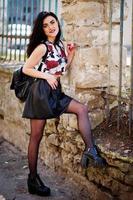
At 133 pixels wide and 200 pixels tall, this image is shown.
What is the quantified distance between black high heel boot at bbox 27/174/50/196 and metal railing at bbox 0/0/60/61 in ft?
6.99

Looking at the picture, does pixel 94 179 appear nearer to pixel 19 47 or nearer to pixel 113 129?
pixel 113 129

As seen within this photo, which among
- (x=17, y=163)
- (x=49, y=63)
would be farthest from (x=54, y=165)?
(x=49, y=63)

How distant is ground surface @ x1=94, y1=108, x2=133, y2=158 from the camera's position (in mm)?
4164

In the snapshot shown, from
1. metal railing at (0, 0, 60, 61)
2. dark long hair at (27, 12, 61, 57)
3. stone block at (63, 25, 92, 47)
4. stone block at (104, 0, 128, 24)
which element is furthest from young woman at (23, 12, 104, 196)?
metal railing at (0, 0, 60, 61)

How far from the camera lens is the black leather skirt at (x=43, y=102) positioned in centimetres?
434

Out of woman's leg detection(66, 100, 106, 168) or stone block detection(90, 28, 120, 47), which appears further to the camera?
stone block detection(90, 28, 120, 47)

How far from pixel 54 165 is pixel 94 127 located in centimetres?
81

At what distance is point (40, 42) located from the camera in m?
4.45

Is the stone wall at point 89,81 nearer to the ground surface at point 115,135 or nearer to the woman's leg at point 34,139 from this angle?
the ground surface at point 115,135

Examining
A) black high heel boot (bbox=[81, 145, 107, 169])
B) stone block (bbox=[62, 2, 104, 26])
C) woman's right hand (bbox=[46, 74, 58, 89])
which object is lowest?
black high heel boot (bbox=[81, 145, 107, 169])

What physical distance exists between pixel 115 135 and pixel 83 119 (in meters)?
0.35

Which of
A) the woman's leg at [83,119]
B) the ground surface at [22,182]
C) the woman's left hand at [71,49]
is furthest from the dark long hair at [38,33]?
the ground surface at [22,182]

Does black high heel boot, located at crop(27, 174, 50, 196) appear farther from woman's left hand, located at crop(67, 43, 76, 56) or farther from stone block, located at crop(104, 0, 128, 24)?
stone block, located at crop(104, 0, 128, 24)

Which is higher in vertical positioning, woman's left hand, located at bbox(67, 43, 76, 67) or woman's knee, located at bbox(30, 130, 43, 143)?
woman's left hand, located at bbox(67, 43, 76, 67)
